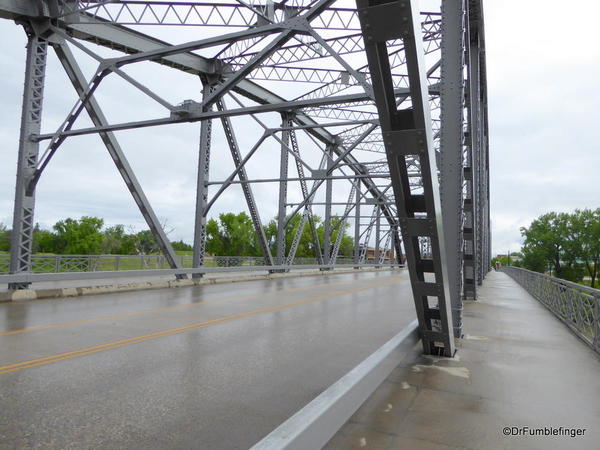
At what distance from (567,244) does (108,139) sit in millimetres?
96011

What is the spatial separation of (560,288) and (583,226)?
293ft

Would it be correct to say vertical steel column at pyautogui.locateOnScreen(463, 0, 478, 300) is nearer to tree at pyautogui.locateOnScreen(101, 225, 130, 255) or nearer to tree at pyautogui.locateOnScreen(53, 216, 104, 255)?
tree at pyautogui.locateOnScreen(53, 216, 104, 255)

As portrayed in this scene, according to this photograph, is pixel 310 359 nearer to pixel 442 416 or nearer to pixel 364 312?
pixel 442 416

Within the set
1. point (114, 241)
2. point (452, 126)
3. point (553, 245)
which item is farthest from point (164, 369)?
point (553, 245)

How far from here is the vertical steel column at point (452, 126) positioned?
6328 millimetres

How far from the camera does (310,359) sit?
5.85 meters

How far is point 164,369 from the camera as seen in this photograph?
16.9 ft

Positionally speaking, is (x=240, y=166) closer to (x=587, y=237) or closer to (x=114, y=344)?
(x=114, y=344)

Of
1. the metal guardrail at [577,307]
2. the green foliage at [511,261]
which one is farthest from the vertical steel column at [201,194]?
the green foliage at [511,261]

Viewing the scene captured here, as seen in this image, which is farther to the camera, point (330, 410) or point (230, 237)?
point (230, 237)

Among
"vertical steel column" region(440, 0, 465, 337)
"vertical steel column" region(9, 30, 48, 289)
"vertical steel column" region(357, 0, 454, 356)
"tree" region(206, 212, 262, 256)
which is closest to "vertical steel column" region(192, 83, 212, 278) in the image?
"vertical steel column" region(9, 30, 48, 289)

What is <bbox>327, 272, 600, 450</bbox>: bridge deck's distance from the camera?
3.41 meters

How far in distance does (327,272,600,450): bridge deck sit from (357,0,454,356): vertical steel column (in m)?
0.97

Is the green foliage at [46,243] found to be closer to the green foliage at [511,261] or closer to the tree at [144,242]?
the tree at [144,242]
